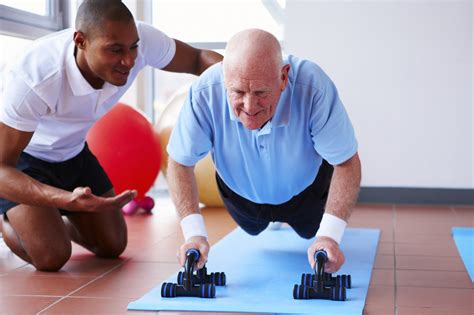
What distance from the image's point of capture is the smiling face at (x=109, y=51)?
2.73 meters

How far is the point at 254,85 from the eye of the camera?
2.11 metres

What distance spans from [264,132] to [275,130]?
1.8 inches

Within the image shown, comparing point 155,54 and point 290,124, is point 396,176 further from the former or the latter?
point 290,124

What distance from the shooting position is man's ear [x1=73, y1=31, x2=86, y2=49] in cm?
279

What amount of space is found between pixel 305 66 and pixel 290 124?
0.19 meters

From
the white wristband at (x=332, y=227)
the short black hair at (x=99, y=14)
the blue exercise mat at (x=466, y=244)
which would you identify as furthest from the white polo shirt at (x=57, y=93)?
the blue exercise mat at (x=466, y=244)

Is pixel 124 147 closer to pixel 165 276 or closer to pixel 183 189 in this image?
pixel 165 276

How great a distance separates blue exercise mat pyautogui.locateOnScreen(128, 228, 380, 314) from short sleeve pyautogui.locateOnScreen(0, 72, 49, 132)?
0.77 meters

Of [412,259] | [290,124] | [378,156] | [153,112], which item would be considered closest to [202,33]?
[153,112]

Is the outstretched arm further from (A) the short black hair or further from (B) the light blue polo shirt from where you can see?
(A) the short black hair

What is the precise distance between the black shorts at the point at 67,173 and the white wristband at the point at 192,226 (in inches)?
33.9

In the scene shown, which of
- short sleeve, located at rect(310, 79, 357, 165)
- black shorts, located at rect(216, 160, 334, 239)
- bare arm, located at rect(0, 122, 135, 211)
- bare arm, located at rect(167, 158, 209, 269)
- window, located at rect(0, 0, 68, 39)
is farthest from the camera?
window, located at rect(0, 0, 68, 39)

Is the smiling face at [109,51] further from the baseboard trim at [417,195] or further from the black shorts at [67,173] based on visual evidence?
the baseboard trim at [417,195]

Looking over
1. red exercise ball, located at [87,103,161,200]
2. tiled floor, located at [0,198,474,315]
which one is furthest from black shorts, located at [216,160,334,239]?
red exercise ball, located at [87,103,161,200]
